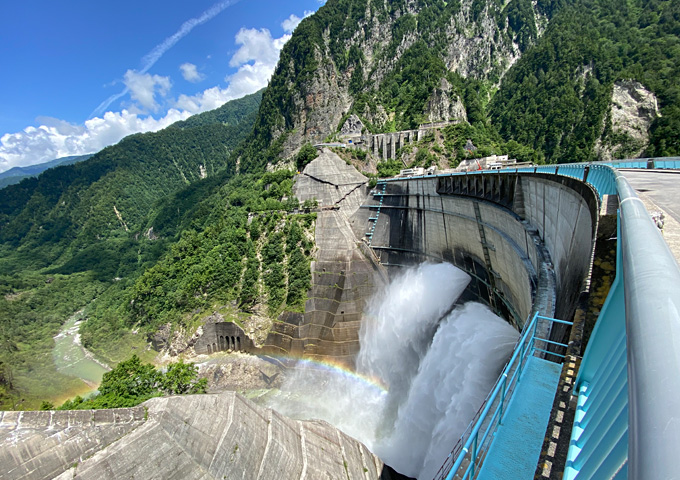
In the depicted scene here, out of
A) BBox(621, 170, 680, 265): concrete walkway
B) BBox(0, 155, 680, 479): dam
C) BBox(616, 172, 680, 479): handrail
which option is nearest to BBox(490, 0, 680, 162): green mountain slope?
BBox(0, 155, 680, 479): dam

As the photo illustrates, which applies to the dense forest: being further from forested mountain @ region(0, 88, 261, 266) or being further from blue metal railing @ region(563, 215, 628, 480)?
blue metal railing @ region(563, 215, 628, 480)

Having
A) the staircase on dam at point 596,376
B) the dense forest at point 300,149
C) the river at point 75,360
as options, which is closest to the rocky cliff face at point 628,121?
the dense forest at point 300,149

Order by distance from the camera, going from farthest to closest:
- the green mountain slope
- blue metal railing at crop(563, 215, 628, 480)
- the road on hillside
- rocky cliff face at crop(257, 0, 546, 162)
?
1. rocky cliff face at crop(257, 0, 546, 162)
2. the green mountain slope
3. the road on hillside
4. blue metal railing at crop(563, 215, 628, 480)

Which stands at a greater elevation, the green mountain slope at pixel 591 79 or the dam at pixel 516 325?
the green mountain slope at pixel 591 79

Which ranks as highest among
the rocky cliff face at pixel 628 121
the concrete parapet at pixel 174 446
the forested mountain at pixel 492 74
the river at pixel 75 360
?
the forested mountain at pixel 492 74

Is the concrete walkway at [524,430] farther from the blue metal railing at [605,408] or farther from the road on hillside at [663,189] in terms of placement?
the road on hillside at [663,189]

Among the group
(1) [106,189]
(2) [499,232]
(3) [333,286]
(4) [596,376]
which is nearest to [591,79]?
(2) [499,232]
